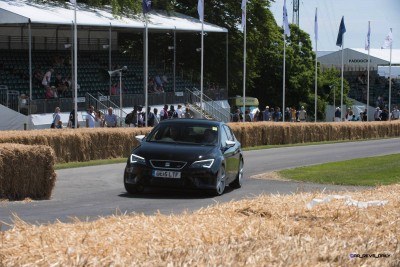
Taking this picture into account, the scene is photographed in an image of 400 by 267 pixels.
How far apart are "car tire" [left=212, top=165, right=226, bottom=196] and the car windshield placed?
71 centimetres

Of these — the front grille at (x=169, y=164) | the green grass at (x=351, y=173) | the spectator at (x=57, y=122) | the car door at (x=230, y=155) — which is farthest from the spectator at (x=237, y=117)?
the front grille at (x=169, y=164)

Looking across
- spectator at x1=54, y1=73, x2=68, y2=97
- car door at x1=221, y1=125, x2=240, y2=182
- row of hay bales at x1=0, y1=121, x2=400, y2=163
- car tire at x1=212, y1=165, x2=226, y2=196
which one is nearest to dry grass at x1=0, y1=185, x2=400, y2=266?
car tire at x1=212, y1=165, x2=226, y2=196

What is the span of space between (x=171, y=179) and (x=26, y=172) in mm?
2717

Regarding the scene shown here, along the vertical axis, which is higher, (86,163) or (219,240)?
(219,240)

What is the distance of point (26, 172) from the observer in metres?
16.4

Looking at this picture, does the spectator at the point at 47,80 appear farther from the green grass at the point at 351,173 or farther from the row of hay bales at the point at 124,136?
the green grass at the point at 351,173

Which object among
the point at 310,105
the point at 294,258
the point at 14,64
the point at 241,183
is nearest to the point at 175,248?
the point at 294,258

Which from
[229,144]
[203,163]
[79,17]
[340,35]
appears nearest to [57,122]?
[79,17]

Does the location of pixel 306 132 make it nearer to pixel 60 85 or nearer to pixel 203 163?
pixel 60 85

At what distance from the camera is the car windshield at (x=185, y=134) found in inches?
726

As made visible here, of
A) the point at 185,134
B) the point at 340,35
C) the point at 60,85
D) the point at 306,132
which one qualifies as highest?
the point at 340,35

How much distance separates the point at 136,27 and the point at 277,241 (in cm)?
3887

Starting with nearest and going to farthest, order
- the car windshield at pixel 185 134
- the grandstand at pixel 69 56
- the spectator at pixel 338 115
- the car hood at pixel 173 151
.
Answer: the car hood at pixel 173 151
the car windshield at pixel 185 134
the grandstand at pixel 69 56
the spectator at pixel 338 115

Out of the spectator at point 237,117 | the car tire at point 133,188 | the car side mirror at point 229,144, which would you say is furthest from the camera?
the spectator at point 237,117
